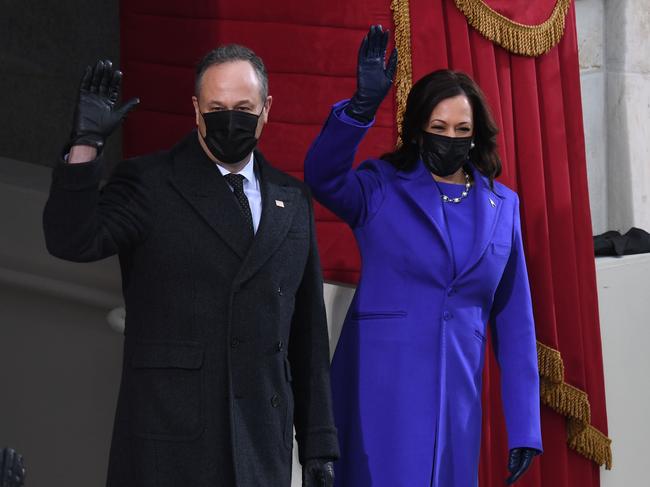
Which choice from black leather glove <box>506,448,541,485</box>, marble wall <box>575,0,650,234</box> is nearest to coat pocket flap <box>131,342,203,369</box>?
black leather glove <box>506,448,541,485</box>

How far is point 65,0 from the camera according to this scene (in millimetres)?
4754

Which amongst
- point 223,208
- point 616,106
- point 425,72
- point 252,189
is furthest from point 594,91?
point 223,208

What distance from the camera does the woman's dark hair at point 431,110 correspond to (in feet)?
10.5

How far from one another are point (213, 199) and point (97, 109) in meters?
0.28

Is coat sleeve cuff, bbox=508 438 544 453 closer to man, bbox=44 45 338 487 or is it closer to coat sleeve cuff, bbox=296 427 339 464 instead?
coat sleeve cuff, bbox=296 427 339 464

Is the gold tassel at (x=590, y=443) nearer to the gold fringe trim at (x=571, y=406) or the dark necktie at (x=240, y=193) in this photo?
the gold fringe trim at (x=571, y=406)

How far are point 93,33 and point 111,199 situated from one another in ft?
7.33

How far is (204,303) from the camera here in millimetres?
2645

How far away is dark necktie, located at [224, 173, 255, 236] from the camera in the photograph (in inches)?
106

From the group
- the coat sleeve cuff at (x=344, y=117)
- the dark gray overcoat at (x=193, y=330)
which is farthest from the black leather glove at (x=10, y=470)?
the coat sleeve cuff at (x=344, y=117)

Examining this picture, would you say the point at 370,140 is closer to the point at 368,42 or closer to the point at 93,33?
the point at 368,42

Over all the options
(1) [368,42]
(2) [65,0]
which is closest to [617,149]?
(2) [65,0]

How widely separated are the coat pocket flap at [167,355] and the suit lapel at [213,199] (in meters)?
0.19

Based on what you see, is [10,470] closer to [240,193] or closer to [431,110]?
[240,193]
